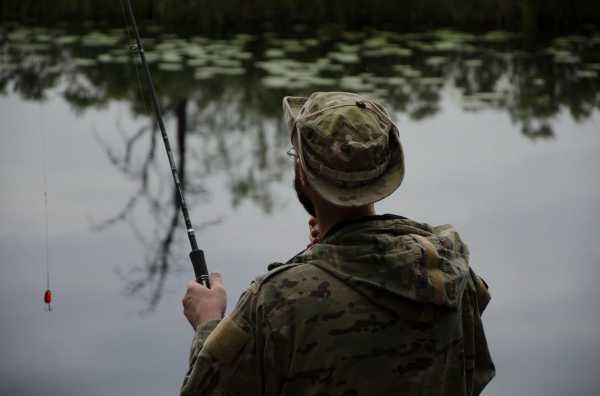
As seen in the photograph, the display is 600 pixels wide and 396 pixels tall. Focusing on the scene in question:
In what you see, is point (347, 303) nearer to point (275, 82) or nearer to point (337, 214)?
point (337, 214)

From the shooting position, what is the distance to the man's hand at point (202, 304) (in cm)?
174

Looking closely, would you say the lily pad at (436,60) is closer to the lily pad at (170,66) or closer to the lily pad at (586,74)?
the lily pad at (586,74)

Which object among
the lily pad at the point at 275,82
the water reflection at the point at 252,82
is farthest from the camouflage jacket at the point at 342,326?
the lily pad at the point at 275,82

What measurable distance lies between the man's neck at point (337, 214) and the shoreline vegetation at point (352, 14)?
6023 millimetres

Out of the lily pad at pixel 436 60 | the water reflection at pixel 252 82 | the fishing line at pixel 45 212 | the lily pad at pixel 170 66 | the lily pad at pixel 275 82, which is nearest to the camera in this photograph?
the fishing line at pixel 45 212

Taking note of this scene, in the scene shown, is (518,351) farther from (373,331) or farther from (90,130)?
(90,130)

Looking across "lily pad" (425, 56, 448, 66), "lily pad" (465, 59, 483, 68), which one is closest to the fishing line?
"lily pad" (425, 56, 448, 66)

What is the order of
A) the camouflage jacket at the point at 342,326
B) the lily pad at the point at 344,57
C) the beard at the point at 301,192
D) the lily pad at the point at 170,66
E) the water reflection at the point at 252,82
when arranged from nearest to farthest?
the camouflage jacket at the point at 342,326
the beard at the point at 301,192
the water reflection at the point at 252,82
the lily pad at the point at 170,66
the lily pad at the point at 344,57

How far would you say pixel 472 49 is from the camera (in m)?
7.24

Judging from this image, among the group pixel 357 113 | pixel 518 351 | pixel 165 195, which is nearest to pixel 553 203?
pixel 518 351

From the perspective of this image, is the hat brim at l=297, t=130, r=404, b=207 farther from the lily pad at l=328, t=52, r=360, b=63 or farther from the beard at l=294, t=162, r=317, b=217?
the lily pad at l=328, t=52, r=360, b=63

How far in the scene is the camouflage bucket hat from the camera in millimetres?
1574

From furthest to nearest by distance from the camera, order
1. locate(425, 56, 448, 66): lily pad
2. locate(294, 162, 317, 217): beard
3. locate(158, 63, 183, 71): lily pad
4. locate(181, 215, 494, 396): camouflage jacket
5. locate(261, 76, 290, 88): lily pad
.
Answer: locate(425, 56, 448, 66): lily pad
locate(158, 63, 183, 71): lily pad
locate(261, 76, 290, 88): lily pad
locate(294, 162, 317, 217): beard
locate(181, 215, 494, 396): camouflage jacket

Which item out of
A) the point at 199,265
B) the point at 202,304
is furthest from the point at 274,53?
the point at 202,304
